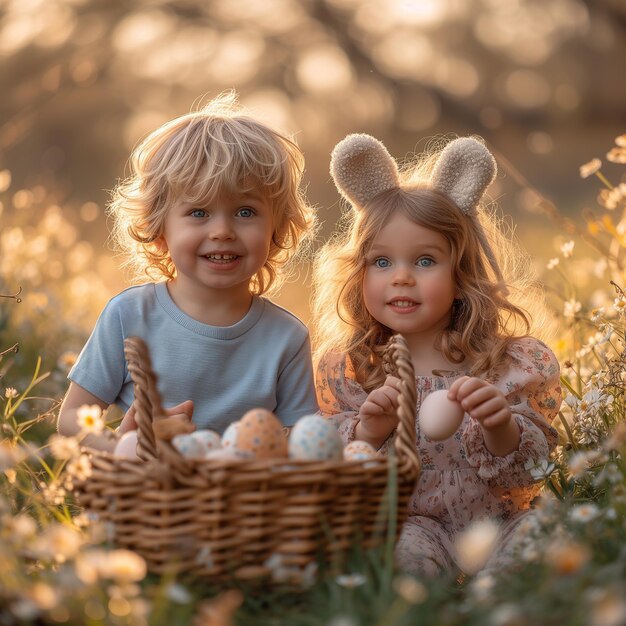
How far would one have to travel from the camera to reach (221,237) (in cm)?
268

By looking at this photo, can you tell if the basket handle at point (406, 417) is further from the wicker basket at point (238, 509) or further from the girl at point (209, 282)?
the girl at point (209, 282)

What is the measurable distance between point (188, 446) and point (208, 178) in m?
1.00

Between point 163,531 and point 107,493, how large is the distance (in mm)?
156

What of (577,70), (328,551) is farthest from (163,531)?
(577,70)

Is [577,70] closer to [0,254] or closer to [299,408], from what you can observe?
[0,254]

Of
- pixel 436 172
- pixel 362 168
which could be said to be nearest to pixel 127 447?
pixel 362 168

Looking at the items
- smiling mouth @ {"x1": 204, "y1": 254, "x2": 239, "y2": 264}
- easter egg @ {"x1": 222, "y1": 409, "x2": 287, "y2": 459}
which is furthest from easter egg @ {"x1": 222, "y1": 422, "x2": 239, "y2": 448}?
smiling mouth @ {"x1": 204, "y1": 254, "x2": 239, "y2": 264}

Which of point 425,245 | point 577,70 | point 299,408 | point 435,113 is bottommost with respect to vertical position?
point 435,113

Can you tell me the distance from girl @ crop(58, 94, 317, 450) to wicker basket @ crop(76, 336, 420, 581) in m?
0.87

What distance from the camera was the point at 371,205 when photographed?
285cm

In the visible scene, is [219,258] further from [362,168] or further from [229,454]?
[229,454]

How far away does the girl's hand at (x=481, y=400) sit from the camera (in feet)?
7.31

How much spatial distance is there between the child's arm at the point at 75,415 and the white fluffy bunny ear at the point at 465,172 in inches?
50.0

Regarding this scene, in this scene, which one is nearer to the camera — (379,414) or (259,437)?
(259,437)
